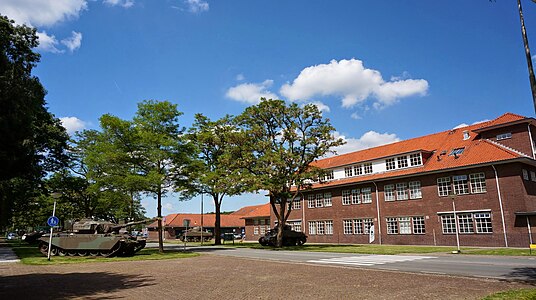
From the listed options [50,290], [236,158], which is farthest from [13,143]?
[236,158]

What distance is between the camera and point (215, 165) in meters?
36.8

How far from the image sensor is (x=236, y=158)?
107 feet

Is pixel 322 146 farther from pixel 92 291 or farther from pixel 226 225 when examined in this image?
pixel 226 225

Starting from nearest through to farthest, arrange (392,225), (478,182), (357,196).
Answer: (478,182) < (392,225) < (357,196)

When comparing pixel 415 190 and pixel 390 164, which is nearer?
pixel 415 190

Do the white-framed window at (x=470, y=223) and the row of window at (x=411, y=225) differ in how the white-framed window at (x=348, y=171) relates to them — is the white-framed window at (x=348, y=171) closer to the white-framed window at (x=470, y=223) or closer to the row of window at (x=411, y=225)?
the row of window at (x=411, y=225)

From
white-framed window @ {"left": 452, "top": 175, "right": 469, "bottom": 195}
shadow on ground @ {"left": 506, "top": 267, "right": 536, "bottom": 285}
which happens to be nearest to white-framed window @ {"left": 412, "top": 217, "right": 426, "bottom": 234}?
white-framed window @ {"left": 452, "top": 175, "right": 469, "bottom": 195}

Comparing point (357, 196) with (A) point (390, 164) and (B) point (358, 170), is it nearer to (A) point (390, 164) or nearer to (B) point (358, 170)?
(B) point (358, 170)

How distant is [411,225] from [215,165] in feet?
61.1

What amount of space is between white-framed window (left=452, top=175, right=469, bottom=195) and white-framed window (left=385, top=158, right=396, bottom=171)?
6299 millimetres

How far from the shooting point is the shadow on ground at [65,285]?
952 centimetres

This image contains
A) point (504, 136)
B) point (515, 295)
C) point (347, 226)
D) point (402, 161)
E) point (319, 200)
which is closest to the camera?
point (515, 295)

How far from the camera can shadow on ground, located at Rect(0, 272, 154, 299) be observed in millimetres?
9523

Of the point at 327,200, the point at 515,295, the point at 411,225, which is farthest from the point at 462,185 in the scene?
the point at 515,295
